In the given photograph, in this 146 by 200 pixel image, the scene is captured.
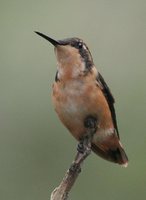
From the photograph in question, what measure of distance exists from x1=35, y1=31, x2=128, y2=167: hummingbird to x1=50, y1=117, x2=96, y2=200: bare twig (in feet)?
0.39

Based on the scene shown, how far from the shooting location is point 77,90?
866cm

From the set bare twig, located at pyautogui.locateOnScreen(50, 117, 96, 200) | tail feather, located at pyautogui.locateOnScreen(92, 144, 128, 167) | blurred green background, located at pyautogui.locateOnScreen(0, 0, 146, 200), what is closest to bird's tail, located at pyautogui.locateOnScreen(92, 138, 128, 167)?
tail feather, located at pyautogui.locateOnScreen(92, 144, 128, 167)

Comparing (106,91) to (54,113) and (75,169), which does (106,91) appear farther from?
(54,113)

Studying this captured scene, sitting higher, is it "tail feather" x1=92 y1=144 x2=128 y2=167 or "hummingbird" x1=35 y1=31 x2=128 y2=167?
"hummingbird" x1=35 y1=31 x2=128 y2=167

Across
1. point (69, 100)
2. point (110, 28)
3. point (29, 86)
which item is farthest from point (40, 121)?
point (69, 100)

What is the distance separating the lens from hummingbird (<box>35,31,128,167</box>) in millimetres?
8672

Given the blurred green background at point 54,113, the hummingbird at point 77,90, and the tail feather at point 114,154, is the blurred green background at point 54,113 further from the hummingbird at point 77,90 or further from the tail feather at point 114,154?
the hummingbird at point 77,90

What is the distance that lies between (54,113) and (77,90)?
2.79 meters

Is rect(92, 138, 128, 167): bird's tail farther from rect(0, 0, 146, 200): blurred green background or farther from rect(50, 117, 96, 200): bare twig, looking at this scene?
rect(0, 0, 146, 200): blurred green background

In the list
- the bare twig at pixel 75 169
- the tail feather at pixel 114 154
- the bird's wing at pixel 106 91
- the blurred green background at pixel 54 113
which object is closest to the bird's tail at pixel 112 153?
the tail feather at pixel 114 154

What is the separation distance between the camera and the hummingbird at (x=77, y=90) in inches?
341

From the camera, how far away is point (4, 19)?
43.6 ft

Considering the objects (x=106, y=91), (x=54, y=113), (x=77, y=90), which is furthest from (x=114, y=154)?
(x=54, y=113)

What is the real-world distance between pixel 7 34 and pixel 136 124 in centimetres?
237
